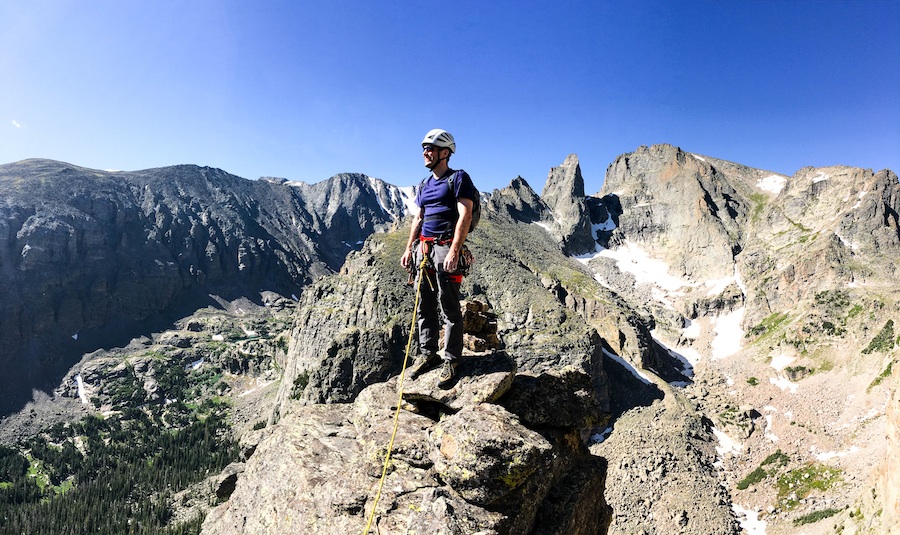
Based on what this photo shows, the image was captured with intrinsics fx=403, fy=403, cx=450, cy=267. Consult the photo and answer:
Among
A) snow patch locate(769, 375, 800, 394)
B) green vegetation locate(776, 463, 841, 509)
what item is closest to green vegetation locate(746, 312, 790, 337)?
snow patch locate(769, 375, 800, 394)

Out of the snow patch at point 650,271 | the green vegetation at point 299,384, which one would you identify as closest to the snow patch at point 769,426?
the snow patch at point 650,271

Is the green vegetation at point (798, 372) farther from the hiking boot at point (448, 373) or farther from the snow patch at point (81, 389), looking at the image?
the snow patch at point (81, 389)

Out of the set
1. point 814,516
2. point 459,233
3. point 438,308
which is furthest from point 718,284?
point 459,233

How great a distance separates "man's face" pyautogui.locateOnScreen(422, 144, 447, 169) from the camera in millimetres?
10367

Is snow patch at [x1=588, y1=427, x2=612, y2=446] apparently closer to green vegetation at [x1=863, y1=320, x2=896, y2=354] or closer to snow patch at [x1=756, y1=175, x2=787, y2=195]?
green vegetation at [x1=863, y1=320, x2=896, y2=354]

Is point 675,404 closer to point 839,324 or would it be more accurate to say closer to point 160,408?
point 839,324

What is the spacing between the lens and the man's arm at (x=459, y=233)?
949 cm

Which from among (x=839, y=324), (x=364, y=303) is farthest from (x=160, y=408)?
(x=839, y=324)

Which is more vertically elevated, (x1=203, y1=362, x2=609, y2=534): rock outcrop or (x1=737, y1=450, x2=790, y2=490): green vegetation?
(x1=203, y1=362, x2=609, y2=534): rock outcrop

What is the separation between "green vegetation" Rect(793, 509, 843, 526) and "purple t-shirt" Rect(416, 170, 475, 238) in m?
68.1

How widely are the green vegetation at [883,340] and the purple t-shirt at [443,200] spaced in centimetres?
10828

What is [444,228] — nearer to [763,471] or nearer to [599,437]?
[599,437]

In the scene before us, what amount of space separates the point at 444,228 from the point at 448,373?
3.85 m

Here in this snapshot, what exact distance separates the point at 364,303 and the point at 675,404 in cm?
7522
